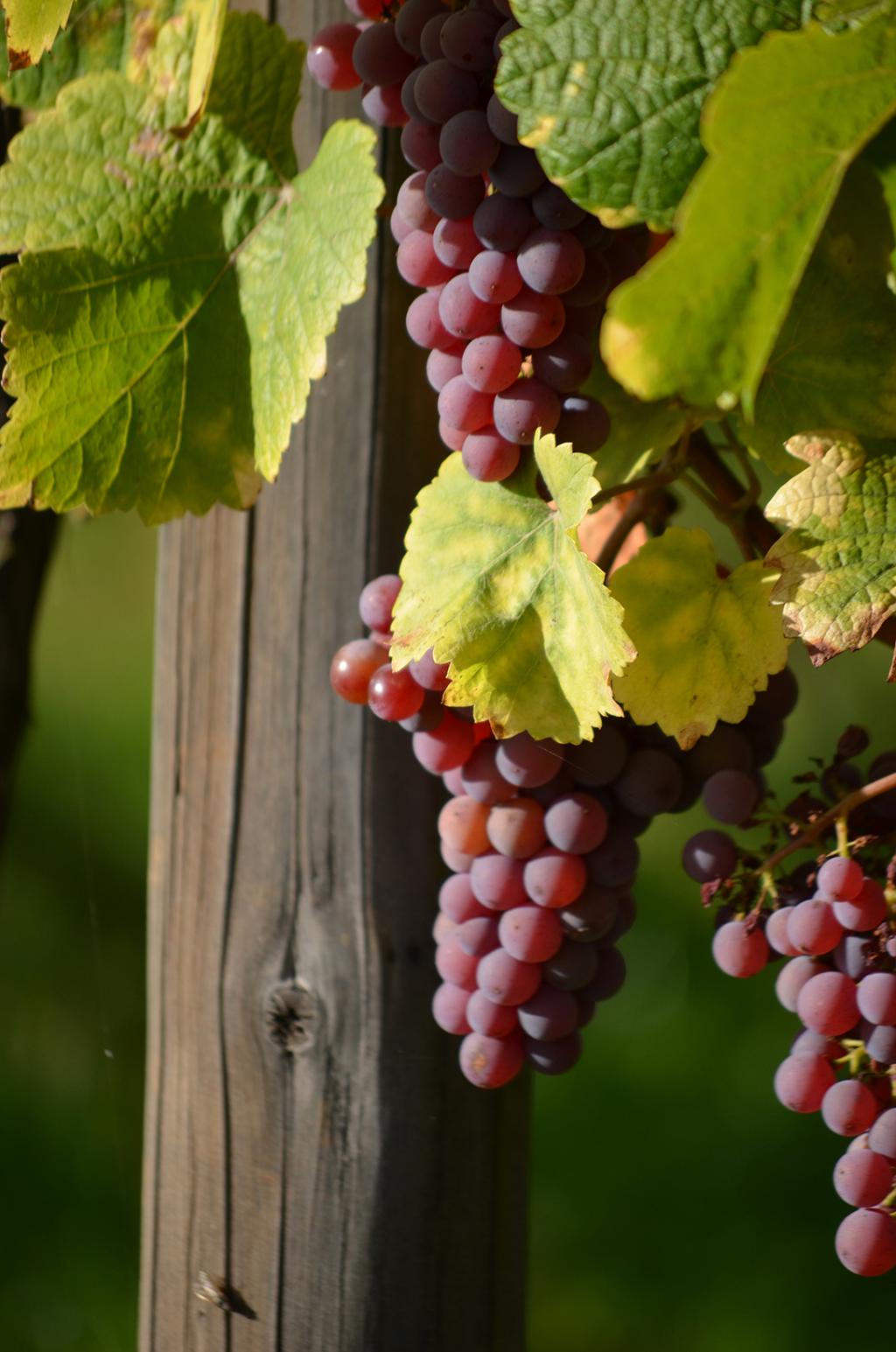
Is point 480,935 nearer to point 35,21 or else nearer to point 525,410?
point 525,410

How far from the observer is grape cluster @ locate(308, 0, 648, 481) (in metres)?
0.47

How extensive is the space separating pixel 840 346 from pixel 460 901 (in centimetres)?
30

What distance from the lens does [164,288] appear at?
1.96 ft

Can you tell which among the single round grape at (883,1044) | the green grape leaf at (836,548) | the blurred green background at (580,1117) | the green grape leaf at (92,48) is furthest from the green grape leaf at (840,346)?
the blurred green background at (580,1117)

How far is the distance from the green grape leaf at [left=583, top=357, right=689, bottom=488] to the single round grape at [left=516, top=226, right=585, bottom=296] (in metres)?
0.09

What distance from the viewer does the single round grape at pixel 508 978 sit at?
579 mm

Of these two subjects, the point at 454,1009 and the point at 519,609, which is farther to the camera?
the point at 454,1009

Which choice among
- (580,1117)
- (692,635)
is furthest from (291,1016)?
(580,1117)

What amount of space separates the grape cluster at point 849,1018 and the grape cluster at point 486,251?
0.21 meters

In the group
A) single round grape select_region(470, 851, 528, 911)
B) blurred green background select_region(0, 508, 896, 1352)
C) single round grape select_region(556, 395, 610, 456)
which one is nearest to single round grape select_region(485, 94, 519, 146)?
single round grape select_region(556, 395, 610, 456)

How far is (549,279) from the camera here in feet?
1.56

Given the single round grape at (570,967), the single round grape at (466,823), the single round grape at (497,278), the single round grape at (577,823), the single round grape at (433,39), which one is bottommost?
the single round grape at (570,967)

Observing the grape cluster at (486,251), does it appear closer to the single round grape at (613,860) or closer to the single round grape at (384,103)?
the single round grape at (384,103)

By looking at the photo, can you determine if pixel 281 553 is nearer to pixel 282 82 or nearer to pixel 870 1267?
pixel 282 82
